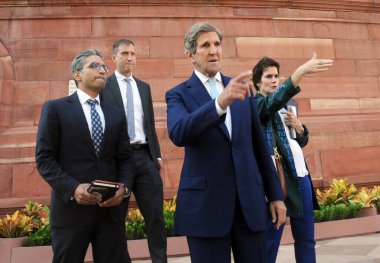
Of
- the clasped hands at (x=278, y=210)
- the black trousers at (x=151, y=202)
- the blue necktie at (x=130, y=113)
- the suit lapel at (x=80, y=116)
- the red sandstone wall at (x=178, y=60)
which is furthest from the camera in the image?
the red sandstone wall at (x=178, y=60)

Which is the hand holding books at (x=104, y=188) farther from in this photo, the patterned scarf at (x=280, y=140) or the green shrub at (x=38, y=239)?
the green shrub at (x=38, y=239)

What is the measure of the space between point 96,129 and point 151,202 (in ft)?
4.06

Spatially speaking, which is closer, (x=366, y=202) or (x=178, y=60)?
(x=366, y=202)

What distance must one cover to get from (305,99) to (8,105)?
6061 millimetres

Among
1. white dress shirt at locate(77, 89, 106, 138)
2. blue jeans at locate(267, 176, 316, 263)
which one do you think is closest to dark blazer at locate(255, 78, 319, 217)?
blue jeans at locate(267, 176, 316, 263)

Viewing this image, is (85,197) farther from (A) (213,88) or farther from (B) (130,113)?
(B) (130,113)

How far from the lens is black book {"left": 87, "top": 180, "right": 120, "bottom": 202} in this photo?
2.62 meters

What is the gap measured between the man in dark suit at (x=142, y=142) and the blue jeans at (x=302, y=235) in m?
1.12

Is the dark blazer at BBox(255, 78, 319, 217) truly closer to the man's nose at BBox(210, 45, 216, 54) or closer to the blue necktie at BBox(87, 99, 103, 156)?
the man's nose at BBox(210, 45, 216, 54)

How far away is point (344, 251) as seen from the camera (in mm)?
5117

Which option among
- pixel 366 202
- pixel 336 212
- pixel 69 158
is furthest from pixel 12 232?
pixel 366 202

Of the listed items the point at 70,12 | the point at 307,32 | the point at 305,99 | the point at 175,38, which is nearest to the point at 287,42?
the point at 307,32

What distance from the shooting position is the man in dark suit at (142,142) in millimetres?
3943

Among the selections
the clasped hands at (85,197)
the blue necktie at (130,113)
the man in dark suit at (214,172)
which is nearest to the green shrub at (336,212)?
the blue necktie at (130,113)
